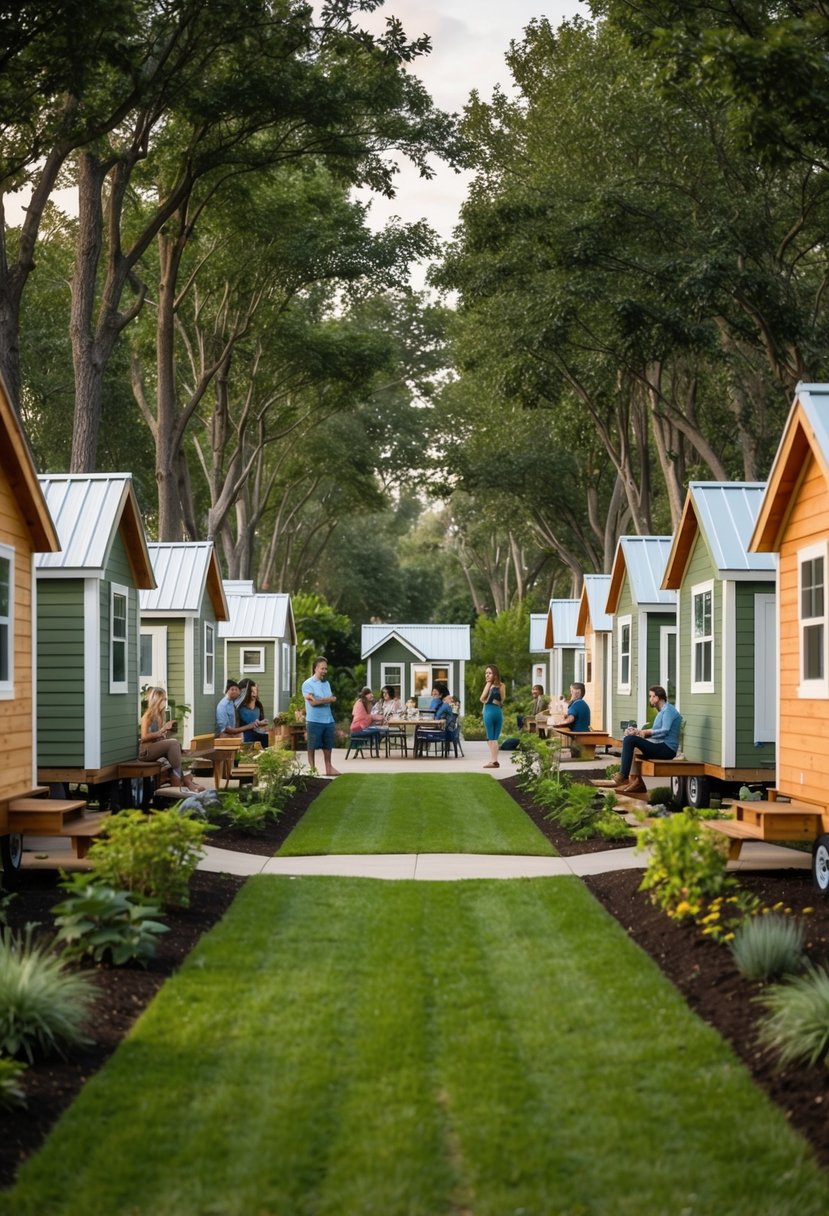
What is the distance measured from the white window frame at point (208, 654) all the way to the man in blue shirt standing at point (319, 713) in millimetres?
2567

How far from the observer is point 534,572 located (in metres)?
60.4

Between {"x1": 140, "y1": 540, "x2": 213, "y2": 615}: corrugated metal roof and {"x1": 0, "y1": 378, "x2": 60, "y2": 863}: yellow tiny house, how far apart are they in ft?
31.6

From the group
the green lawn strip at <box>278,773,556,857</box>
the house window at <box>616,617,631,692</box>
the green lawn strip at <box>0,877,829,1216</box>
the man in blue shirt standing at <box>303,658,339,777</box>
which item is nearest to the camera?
the green lawn strip at <box>0,877,829,1216</box>

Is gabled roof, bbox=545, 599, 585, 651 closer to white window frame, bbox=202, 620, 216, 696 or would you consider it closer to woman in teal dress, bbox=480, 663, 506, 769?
woman in teal dress, bbox=480, 663, 506, 769

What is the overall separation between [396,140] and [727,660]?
11627mm

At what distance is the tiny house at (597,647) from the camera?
90.1ft

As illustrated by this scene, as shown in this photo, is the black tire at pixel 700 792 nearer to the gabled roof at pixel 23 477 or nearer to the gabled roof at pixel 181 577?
the gabled roof at pixel 23 477

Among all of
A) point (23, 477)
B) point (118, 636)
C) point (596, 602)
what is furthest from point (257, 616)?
point (23, 477)

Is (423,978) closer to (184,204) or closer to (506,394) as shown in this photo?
(184,204)

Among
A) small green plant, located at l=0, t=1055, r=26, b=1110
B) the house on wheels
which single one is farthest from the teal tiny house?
small green plant, located at l=0, t=1055, r=26, b=1110

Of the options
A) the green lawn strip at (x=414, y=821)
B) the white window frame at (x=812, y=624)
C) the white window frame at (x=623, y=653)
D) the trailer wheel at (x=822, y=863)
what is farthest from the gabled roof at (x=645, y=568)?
the trailer wheel at (x=822, y=863)

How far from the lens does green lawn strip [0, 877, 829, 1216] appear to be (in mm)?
4930

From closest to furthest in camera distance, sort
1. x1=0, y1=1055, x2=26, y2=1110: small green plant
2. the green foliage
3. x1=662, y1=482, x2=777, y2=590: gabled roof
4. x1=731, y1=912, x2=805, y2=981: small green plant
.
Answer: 1. x1=0, y1=1055, x2=26, y2=1110: small green plant
2. x1=731, y1=912, x2=805, y2=981: small green plant
3. the green foliage
4. x1=662, y1=482, x2=777, y2=590: gabled roof

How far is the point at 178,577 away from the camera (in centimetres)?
2344
